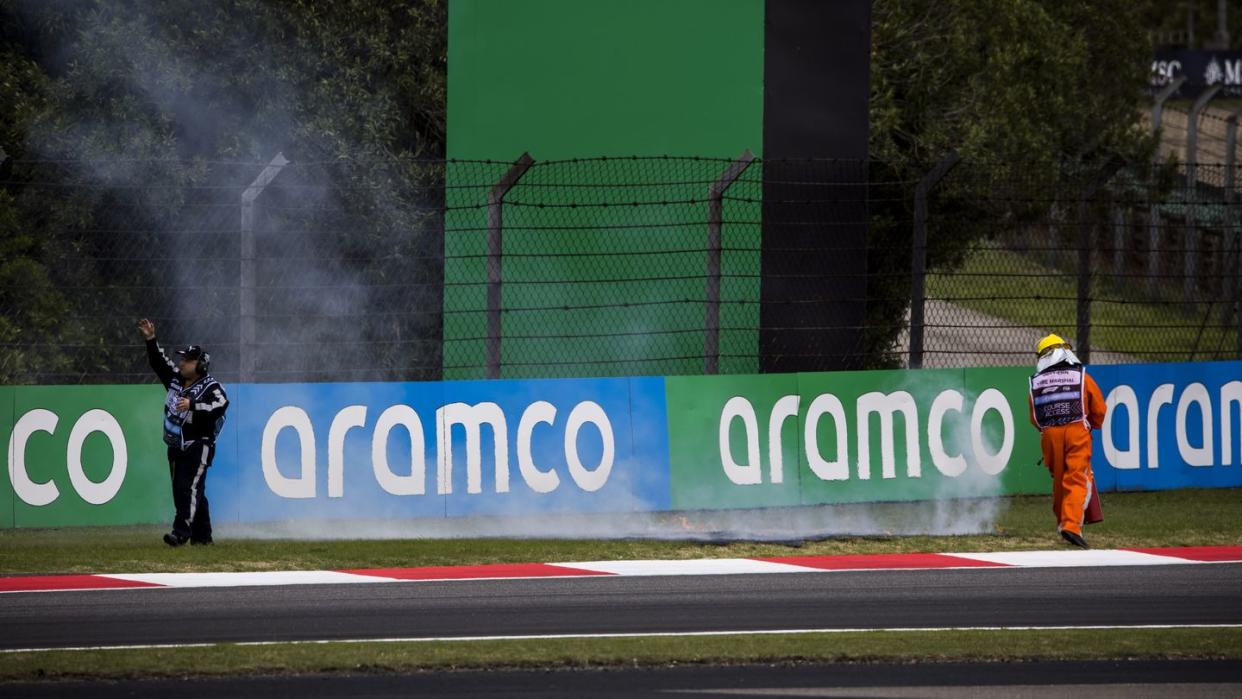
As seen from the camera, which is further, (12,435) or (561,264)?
(561,264)

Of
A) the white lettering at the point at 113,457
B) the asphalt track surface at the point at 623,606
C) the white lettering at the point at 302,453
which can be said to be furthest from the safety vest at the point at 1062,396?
the white lettering at the point at 113,457

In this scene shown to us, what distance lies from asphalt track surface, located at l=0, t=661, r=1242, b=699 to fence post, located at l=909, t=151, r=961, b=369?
5.96 metres

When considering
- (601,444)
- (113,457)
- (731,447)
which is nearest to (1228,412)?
(731,447)

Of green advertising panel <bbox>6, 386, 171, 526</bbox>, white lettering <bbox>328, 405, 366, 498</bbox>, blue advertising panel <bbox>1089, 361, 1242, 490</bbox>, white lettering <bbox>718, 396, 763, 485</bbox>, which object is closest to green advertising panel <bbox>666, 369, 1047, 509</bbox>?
white lettering <bbox>718, 396, 763, 485</bbox>

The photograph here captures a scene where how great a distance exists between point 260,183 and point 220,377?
196 cm

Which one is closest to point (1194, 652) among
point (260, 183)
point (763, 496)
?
point (763, 496)

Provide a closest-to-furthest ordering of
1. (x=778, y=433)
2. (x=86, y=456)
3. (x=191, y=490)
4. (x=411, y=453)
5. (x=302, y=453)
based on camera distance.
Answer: (x=191, y=490)
(x=86, y=456)
(x=302, y=453)
(x=411, y=453)
(x=778, y=433)

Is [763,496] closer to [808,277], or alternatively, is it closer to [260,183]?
[808,277]

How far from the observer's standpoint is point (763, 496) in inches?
511

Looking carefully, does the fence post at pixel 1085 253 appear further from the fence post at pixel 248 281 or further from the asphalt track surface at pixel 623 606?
the fence post at pixel 248 281

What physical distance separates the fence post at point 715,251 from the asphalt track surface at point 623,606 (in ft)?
10.6

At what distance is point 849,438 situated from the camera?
522 inches

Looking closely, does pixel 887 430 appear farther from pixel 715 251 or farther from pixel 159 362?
pixel 159 362

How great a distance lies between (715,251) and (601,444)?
68.5 inches
